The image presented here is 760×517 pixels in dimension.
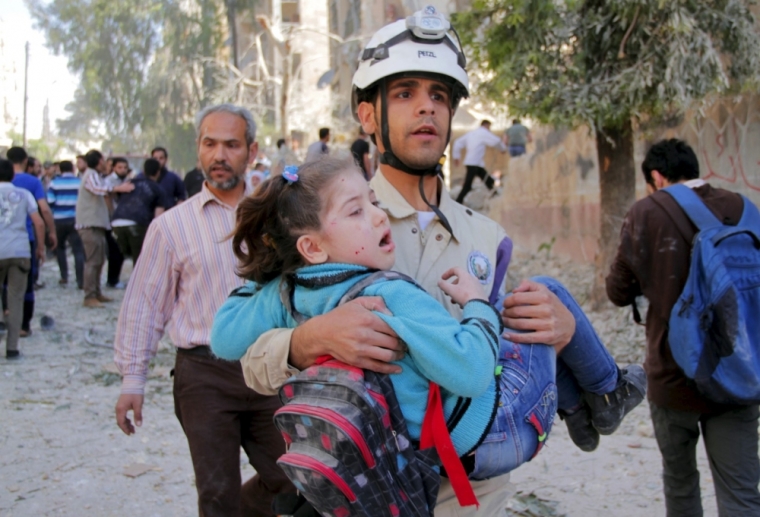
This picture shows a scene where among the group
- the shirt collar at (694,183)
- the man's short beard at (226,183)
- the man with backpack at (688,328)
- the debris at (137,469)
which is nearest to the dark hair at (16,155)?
the debris at (137,469)

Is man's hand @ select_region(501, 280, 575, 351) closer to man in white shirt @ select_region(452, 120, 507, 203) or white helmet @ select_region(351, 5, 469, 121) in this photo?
white helmet @ select_region(351, 5, 469, 121)

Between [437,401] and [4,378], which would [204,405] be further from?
[4,378]

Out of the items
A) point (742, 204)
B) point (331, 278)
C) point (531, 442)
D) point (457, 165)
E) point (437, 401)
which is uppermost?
point (457, 165)

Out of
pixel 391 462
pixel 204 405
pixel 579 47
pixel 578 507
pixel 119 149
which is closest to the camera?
pixel 391 462

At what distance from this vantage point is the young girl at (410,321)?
6.25ft

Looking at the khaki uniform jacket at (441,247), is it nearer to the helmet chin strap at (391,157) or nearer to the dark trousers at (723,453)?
the helmet chin strap at (391,157)

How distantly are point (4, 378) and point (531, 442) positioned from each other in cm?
783

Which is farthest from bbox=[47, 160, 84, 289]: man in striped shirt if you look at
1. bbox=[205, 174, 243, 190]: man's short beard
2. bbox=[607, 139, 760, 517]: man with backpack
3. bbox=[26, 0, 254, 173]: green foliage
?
bbox=[26, 0, 254, 173]: green foliage

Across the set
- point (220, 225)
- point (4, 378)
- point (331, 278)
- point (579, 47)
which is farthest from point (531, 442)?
point (4, 378)

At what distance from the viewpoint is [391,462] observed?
6.11ft

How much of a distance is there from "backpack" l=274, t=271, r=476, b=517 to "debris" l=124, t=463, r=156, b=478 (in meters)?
4.46

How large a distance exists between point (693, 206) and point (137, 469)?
4484 mm

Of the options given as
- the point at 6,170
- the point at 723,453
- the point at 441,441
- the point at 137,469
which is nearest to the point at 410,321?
the point at 441,441

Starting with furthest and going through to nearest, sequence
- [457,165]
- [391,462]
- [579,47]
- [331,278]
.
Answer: [457,165] → [579,47] → [331,278] → [391,462]
